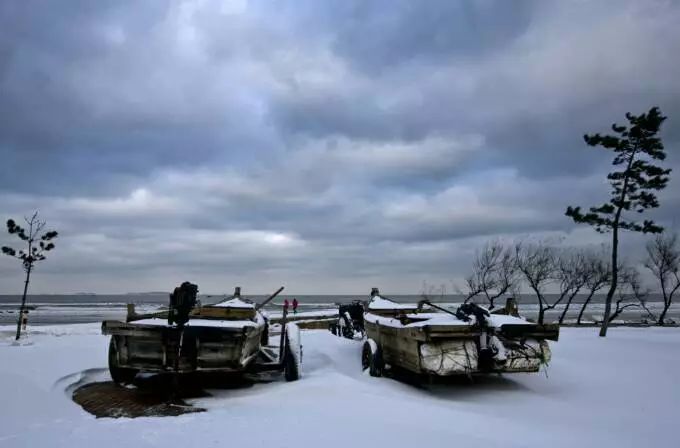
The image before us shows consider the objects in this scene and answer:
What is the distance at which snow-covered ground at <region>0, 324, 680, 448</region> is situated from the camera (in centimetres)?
484

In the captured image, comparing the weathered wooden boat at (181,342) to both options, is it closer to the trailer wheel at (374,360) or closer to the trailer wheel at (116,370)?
the trailer wheel at (116,370)

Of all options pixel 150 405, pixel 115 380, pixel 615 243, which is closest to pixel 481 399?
pixel 150 405

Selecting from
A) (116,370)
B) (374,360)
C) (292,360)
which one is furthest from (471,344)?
(116,370)

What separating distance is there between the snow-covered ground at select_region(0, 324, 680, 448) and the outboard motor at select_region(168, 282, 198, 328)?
1257 mm

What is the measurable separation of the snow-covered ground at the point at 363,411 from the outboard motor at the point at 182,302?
1257 mm

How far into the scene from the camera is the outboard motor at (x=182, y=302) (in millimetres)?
7066

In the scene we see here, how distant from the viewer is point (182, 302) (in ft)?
23.3

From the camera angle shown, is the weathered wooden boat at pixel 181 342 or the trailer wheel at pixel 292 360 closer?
the weathered wooden boat at pixel 181 342

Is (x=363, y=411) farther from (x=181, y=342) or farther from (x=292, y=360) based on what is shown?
(x=181, y=342)

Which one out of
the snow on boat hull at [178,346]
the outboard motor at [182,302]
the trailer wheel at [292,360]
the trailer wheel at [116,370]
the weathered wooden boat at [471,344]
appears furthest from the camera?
the trailer wheel at [292,360]

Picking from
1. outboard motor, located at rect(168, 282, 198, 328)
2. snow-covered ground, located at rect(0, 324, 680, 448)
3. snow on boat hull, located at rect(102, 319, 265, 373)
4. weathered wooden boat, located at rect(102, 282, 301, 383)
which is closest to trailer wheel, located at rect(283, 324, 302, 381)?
snow-covered ground, located at rect(0, 324, 680, 448)

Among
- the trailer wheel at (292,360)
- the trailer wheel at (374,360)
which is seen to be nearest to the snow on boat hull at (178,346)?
the trailer wheel at (292,360)

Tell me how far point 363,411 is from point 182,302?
3129 millimetres

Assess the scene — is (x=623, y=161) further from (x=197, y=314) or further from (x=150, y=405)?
(x=150, y=405)
